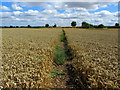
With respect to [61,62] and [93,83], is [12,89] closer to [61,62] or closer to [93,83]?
[93,83]

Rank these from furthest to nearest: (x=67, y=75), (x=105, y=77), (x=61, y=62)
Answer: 1. (x=61, y=62)
2. (x=67, y=75)
3. (x=105, y=77)

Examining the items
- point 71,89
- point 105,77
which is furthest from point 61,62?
point 105,77

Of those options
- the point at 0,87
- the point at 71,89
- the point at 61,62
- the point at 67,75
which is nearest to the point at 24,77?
the point at 0,87

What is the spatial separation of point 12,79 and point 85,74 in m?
3.05

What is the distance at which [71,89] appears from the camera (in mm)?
6371

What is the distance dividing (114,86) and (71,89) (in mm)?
2183

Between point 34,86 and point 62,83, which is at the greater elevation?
point 34,86

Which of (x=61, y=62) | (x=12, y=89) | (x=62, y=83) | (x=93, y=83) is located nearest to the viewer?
(x=12, y=89)

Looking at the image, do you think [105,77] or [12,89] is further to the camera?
[105,77]

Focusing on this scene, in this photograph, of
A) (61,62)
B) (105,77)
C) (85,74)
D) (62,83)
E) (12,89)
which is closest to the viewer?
(12,89)

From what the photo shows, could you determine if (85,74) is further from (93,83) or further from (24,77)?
(24,77)

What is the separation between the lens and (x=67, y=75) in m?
8.14

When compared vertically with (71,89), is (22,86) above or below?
above

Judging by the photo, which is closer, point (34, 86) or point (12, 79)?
point (34, 86)
